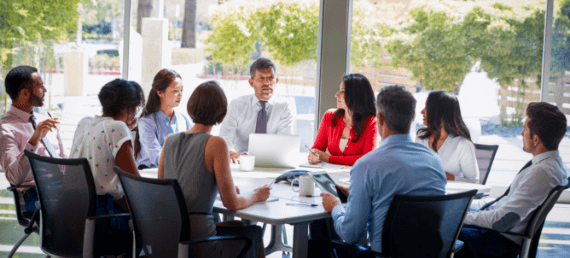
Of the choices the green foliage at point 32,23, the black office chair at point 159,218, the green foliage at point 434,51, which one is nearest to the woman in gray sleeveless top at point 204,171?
the black office chair at point 159,218

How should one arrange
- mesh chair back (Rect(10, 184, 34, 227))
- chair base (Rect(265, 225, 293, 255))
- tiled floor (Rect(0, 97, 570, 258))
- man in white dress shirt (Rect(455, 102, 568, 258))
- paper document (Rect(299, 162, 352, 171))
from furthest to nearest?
tiled floor (Rect(0, 97, 570, 258)) → chair base (Rect(265, 225, 293, 255)) → paper document (Rect(299, 162, 352, 171)) → mesh chair back (Rect(10, 184, 34, 227)) → man in white dress shirt (Rect(455, 102, 568, 258))

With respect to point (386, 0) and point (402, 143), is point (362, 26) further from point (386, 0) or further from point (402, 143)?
point (402, 143)

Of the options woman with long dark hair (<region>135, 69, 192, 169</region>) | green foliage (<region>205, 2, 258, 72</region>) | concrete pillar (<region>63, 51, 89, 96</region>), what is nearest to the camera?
woman with long dark hair (<region>135, 69, 192, 169</region>)

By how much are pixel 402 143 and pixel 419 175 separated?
0.52 feet

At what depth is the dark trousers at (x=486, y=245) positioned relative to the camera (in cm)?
268

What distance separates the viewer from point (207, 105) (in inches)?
100

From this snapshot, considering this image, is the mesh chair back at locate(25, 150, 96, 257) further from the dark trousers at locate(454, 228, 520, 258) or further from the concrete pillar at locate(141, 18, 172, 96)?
the concrete pillar at locate(141, 18, 172, 96)

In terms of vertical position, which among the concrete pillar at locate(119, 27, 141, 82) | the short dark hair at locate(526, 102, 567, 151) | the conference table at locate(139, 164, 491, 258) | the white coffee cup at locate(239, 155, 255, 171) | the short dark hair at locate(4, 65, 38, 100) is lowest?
the conference table at locate(139, 164, 491, 258)

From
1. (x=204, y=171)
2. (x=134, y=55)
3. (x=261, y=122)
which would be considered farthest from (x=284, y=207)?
(x=134, y=55)

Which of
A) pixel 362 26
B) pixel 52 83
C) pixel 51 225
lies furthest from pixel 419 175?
pixel 52 83

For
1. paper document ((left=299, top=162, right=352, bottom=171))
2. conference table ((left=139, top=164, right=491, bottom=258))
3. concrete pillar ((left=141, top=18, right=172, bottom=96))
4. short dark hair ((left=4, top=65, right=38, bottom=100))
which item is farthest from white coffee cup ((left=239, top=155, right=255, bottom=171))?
concrete pillar ((left=141, top=18, right=172, bottom=96))

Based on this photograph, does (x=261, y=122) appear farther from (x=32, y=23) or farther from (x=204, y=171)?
(x=32, y=23)

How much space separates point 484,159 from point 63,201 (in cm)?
279

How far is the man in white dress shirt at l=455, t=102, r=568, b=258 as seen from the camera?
2627 mm
